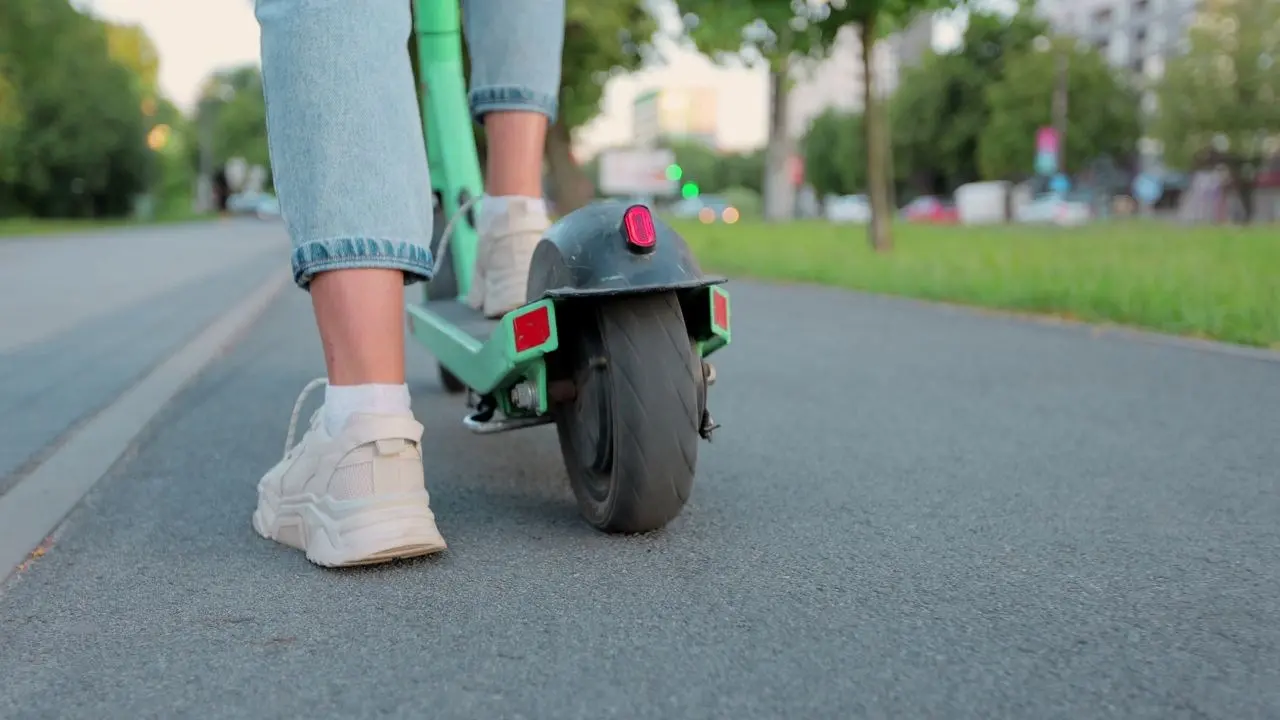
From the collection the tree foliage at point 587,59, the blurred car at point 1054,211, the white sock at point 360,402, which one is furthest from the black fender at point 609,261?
the blurred car at point 1054,211

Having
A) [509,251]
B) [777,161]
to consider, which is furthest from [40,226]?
[509,251]

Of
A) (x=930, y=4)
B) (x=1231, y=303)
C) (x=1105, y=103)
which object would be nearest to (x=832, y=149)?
(x=1105, y=103)

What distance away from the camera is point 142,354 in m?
6.15

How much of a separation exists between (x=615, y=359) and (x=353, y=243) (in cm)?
52

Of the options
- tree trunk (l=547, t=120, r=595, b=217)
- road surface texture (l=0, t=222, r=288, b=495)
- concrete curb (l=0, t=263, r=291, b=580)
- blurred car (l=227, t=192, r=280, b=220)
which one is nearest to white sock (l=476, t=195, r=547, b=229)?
concrete curb (l=0, t=263, r=291, b=580)

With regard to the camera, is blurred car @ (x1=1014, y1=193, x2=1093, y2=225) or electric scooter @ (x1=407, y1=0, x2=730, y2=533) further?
blurred car @ (x1=1014, y1=193, x2=1093, y2=225)

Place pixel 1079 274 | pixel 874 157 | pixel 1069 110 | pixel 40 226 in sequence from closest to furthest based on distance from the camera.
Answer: pixel 1079 274 → pixel 874 157 → pixel 40 226 → pixel 1069 110

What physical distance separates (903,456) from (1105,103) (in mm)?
62755

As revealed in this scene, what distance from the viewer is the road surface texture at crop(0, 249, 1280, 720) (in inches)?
69.6

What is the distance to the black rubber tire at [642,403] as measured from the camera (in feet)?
7.78

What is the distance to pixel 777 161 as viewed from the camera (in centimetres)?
3372

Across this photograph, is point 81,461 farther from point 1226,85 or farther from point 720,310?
point 1226,85

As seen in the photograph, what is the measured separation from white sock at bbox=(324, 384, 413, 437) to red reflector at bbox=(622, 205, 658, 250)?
0.51 m

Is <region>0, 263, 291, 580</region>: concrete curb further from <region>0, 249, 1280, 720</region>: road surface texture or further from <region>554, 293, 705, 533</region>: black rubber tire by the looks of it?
<region>554, 293, 705, 533</region>: black rubber tire
